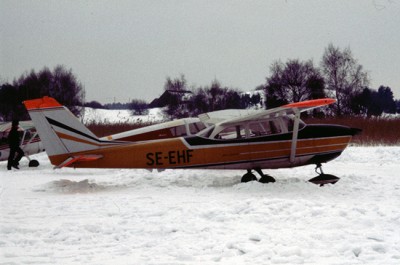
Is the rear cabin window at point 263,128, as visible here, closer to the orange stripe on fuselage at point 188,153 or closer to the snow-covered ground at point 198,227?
the orange stripe on fuselage at point 188,153

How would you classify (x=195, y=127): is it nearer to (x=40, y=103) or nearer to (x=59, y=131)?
(x=59, y=131)

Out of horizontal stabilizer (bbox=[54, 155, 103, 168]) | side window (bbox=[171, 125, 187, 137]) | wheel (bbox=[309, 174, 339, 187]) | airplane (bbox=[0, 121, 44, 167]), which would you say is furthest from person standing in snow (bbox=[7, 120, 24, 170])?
wheel (bbox=[309, 174, 339, 187])

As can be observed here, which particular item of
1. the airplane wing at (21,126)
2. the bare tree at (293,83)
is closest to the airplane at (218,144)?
the airplane wing at (21,126)

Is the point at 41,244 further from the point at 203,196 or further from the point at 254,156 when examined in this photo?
the point at 254,156

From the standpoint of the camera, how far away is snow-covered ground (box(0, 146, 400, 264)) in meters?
3.85

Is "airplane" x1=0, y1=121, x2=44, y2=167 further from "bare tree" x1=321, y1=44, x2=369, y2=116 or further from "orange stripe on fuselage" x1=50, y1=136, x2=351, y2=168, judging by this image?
"bare tree" x1=321, y1=44, x2=369, y2=116

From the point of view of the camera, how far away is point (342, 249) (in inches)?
155

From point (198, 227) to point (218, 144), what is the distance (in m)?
4.50

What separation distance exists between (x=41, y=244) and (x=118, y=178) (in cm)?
613

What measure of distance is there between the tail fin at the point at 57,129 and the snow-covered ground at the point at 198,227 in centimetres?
108

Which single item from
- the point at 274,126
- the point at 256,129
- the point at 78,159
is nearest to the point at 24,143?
the point at 78,159

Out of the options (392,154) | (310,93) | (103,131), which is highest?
(310,93)

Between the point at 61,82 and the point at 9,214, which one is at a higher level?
the point at 61,82

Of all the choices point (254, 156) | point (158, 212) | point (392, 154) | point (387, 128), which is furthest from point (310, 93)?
point (158, 212)
